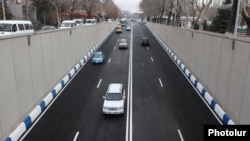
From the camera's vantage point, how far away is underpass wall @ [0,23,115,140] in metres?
10.9

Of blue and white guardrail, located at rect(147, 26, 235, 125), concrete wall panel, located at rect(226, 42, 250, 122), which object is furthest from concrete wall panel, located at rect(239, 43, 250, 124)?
blue and white guardrail, located at rect(147, 26, 235, 125)

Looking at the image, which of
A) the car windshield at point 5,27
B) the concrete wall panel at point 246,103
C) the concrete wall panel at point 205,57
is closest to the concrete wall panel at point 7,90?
the concrete wall panel at point 246,103

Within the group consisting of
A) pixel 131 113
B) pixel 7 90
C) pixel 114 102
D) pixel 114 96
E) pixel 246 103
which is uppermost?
pixel 7 90

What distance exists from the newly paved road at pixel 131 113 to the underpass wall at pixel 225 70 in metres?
1.25

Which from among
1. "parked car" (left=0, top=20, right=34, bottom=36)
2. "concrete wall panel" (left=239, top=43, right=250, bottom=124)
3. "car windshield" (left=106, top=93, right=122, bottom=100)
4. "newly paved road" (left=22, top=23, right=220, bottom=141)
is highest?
"parked car" (left=0, top=20, right=34, bottom=36)

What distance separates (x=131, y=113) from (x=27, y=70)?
668 centimetres

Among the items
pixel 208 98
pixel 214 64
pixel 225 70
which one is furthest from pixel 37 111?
pixel 214 64

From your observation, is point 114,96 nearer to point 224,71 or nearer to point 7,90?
point 7,90

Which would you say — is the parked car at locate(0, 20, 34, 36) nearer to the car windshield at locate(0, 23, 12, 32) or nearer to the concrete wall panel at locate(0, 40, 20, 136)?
the car windshield at locate(0, 23, 12, 32)

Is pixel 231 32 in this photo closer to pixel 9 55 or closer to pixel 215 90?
pixel 215 90

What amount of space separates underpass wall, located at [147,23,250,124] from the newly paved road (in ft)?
4.10

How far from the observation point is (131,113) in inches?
559

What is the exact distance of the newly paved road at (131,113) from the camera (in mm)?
11688

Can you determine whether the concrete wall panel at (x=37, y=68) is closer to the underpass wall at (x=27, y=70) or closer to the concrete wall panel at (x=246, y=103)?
the underpass wall at (x=27, y=70)
